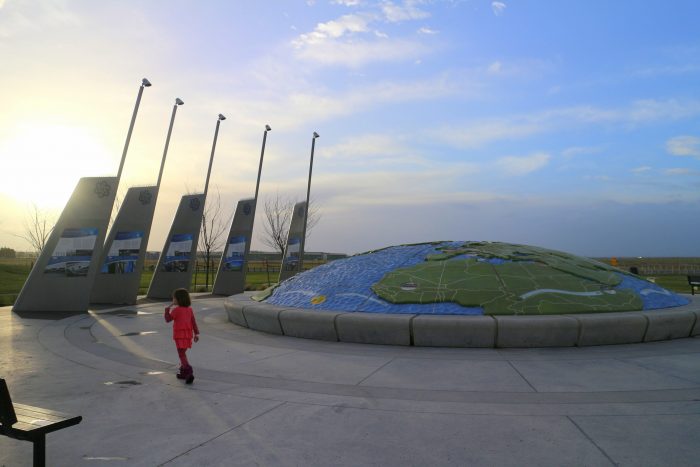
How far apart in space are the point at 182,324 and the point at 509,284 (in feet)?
22.7

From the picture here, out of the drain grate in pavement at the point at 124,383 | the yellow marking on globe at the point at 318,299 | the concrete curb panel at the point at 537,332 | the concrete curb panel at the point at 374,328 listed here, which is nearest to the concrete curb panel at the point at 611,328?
the concrete curb panel at the point at 537,332

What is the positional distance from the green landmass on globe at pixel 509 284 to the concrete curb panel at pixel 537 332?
0.85 meters

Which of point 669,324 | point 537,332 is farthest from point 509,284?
point 669,324

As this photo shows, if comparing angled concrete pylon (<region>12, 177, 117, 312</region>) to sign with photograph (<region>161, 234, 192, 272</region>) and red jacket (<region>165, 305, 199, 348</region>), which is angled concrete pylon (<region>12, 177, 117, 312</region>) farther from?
red jacket (<region>165, 305, 199, 348</region>)

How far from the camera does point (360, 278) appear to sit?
11.7 metres

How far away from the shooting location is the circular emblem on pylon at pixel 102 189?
1541cm

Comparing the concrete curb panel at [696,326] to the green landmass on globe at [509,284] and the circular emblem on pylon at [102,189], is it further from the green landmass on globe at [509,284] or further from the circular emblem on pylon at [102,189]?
the circular emblem on pylon at [102,189]

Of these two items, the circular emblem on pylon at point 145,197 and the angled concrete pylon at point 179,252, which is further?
the angled concrete pylon at point 179,252

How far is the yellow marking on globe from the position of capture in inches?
427

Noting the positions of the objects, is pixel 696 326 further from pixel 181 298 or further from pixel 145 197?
pixel 145 197

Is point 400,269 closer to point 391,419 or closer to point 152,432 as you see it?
point 391,419

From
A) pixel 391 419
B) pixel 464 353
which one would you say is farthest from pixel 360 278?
pixel 391 419

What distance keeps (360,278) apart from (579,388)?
6.39m

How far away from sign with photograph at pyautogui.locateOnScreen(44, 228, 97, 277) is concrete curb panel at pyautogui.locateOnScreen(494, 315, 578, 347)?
41.7ft
